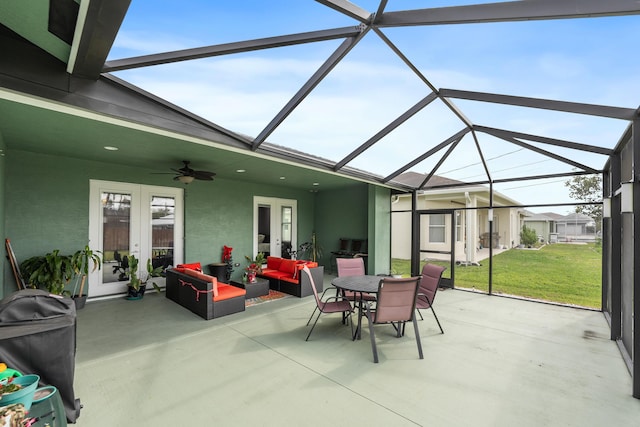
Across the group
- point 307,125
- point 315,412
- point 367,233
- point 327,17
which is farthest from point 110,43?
point 367,233

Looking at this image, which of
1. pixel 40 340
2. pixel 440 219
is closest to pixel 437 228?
pixel 440 219

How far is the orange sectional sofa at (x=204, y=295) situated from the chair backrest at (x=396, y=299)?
2.62 m

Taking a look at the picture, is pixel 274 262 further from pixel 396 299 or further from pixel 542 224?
pixel 542 224

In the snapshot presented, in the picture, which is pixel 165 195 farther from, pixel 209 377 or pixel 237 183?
pixel 209 377

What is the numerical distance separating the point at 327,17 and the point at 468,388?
368cm

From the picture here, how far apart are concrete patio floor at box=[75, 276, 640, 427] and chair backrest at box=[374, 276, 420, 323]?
1.50ft

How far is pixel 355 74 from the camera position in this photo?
135 inches

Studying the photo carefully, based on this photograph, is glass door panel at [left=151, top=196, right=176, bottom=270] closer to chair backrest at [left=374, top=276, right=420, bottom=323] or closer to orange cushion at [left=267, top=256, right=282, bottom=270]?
orange cushion at [left=267, top=256, right=282, bottom=270]

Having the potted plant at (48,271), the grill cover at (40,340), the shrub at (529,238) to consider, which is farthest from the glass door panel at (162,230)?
the shrub at (529,238)

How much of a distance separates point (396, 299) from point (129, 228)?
5.71m

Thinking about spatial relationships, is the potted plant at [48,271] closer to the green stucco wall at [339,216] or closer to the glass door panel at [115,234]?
the glass door panel at [115,234]

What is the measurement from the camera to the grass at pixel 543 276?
6648 mm

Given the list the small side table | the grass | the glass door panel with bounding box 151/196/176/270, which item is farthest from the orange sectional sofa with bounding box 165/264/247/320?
the grass

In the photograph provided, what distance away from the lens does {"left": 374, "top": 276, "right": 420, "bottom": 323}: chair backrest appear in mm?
3141
